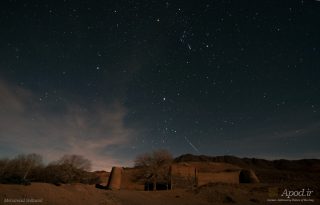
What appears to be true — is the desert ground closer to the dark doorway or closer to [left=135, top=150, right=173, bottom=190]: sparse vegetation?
the dark doorway

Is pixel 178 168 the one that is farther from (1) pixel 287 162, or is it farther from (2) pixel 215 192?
(1) pixel 287 162

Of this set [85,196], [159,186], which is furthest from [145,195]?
[159,186]

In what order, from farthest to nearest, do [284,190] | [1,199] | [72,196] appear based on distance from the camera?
[284,190] → [72,196] → [1,199]

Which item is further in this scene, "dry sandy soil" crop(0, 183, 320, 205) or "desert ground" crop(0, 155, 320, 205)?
"desert ground" crop(0, 155, 320, 205)

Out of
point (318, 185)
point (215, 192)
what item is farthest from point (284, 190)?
point (215, 192)

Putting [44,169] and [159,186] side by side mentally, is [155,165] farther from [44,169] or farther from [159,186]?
[44,169]

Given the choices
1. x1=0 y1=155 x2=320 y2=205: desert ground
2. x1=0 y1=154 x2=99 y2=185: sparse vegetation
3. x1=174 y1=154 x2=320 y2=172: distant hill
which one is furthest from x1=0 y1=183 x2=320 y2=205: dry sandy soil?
x1=174 y1=154 x2=320 y2=172: distant hill

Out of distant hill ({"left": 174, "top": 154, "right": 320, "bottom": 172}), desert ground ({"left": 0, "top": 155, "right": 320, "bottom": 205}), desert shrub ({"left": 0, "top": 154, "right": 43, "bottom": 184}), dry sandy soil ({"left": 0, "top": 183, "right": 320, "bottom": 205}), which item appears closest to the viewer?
dry sandy soil ({"left": 0, "top": 183, "right": 320, "bottom": 205})

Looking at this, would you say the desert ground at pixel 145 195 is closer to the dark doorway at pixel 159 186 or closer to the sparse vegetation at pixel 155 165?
the dark doorway at pixel 159 186

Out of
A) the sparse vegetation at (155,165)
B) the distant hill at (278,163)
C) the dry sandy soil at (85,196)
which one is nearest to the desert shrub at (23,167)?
the dry sandy soil at (85,196)

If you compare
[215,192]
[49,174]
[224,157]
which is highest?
[224,157]

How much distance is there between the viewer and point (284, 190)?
2588cm

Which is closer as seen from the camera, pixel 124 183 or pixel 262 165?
pixel 124 183

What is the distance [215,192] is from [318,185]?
12.1 meters
